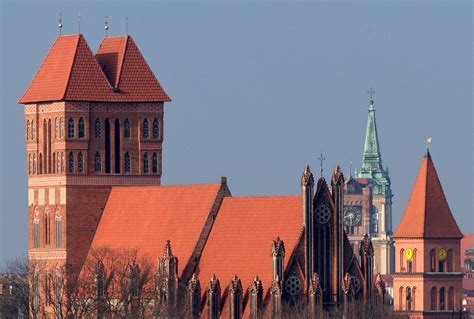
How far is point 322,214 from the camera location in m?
126

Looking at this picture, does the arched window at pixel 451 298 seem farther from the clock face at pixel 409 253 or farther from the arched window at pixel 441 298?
the clock face at pixel 409 253

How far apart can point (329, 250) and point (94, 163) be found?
44.3 feet

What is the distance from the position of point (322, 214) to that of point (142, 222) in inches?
436

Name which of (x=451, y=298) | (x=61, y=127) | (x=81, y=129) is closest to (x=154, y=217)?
(x=81, y=129)

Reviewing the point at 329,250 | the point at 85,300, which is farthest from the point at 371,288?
the point at 85,300

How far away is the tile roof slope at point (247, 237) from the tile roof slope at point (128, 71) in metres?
7.49

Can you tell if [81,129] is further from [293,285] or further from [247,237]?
[293,285]

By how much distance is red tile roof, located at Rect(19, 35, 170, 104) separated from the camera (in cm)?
13312

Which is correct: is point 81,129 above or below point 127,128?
below

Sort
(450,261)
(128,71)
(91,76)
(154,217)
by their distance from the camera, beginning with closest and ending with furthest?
(154,217)
(91,76)
(128,71)
(450,261)

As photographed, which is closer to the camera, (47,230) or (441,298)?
(47,230)

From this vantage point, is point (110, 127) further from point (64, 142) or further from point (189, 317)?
point (189, 317)

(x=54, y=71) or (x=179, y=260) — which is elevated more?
(x=54, y=71)

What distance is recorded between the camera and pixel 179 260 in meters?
129
